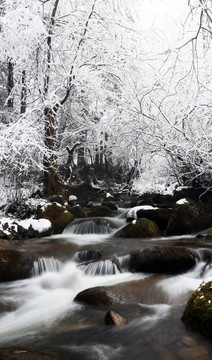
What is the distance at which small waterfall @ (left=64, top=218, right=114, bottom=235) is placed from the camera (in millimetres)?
9109

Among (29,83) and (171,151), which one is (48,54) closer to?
(29,83)

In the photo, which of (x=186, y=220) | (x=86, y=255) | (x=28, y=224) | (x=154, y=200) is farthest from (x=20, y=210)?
(x=154, y=200)

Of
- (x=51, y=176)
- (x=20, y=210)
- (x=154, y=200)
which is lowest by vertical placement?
(x=20, y=210)

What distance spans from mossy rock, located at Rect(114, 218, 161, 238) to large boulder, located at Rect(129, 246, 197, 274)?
2.28 metres

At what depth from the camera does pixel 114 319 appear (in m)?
3.75

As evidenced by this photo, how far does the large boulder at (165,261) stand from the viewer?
534 centimetres

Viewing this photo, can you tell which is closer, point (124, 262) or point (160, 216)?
point (124, 262)

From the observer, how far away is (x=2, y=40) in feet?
27.4

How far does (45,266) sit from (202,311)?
11.7 feet

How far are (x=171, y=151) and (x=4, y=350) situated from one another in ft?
24.6

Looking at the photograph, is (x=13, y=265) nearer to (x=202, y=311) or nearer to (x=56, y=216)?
(x=202, y=311)

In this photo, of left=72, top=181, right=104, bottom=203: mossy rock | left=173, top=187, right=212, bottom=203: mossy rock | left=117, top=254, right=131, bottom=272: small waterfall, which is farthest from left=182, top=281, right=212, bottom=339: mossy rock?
left=72, top=181, right=104, bottom=203: mossy rock

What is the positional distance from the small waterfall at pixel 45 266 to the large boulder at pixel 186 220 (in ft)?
11.4

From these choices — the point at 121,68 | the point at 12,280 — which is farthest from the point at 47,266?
the point at 121,68
